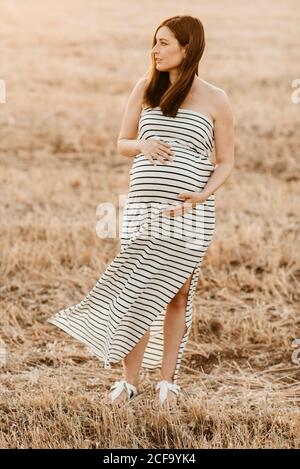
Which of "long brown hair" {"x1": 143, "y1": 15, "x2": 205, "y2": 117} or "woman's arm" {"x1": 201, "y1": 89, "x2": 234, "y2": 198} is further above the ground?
"long brown hair" {"x1": 143, "y1": 15, "x2": 205, "y2": 117}

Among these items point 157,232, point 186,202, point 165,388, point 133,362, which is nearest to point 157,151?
point 186,202

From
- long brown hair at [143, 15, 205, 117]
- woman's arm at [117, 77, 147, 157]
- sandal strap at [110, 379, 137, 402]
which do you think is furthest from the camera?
sandal strap at [110, 379, 137, 402]

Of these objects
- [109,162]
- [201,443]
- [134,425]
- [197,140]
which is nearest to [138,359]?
[134,425]

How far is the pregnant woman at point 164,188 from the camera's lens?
12.9 feet

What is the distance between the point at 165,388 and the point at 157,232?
951 mm

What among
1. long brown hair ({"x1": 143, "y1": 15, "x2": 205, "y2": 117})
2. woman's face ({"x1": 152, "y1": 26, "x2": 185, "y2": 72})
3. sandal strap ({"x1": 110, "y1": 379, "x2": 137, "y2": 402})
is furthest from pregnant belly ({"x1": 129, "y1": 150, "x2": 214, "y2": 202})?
sandal strap ({"x1": 110, "y1": 379, "x2": 137, "y2": 402})

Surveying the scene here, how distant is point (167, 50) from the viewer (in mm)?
3920

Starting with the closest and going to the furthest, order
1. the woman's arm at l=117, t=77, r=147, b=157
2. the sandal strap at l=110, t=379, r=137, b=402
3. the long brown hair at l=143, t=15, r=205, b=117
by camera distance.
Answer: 1. the long brown hair at l=143, t=15, r=205, b=117
2. the woman's arm at l=117, t=77, r=147, b=157
3. the sandal strap at l=110, t=379, r=137, b=402

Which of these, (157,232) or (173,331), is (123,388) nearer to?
(173,331)

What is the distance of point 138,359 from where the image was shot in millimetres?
4301

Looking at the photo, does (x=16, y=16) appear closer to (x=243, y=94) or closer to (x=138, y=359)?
(x=243, y=94)

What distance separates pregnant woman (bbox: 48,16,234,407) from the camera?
3.94m

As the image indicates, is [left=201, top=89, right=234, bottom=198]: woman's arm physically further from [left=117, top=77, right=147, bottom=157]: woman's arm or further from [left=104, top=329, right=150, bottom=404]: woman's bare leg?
[left=104, top=329, right=150, bottom=404]: woman's bare leg

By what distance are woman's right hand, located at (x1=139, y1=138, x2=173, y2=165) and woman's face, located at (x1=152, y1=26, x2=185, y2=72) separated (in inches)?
16.0
